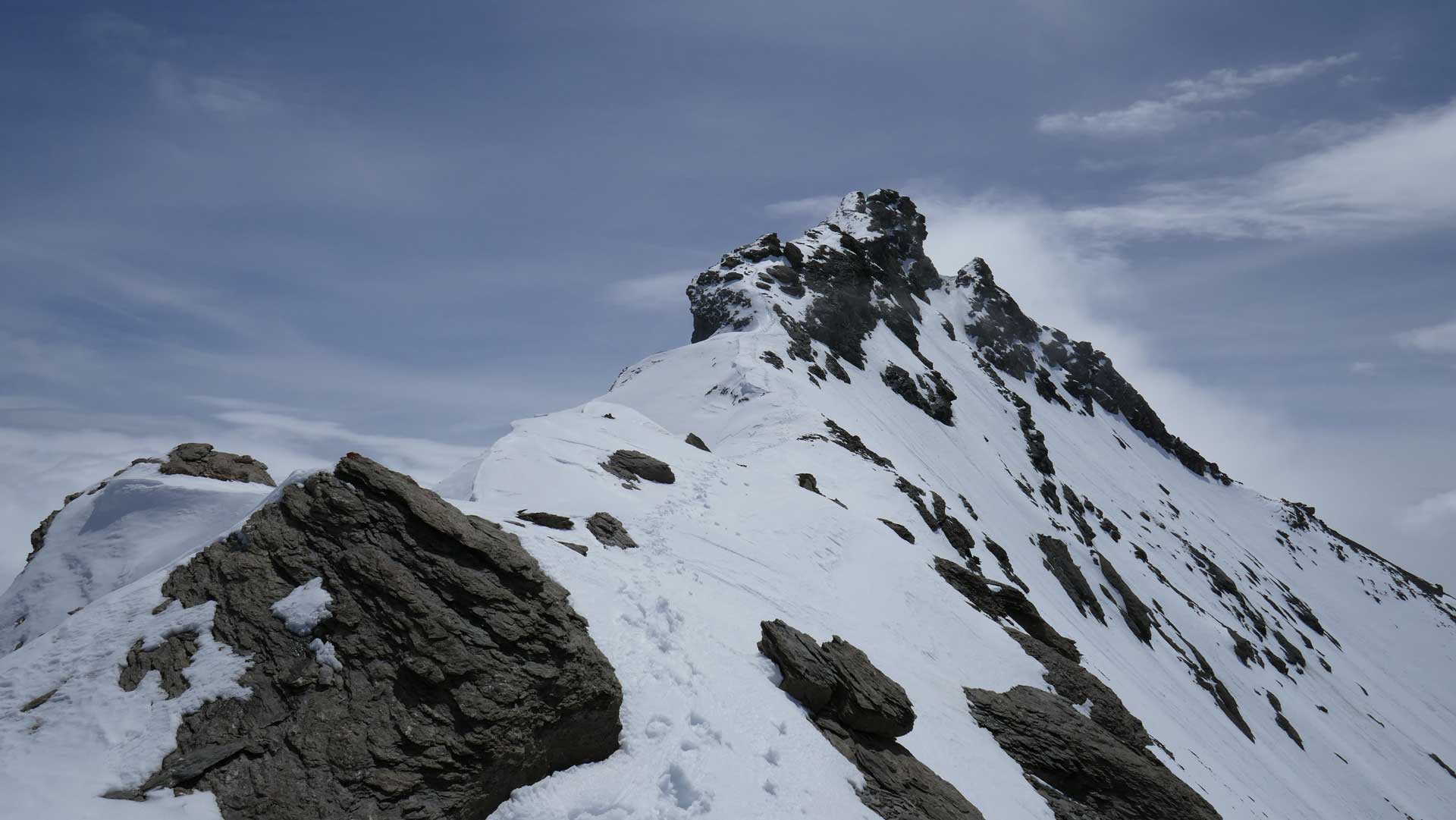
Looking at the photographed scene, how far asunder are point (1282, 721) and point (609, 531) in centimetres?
5852

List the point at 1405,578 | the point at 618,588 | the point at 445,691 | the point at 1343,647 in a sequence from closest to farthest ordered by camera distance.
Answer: the point at 445,691 → the point at 618,588 → the point at 1343,647 → the point at 1405,578

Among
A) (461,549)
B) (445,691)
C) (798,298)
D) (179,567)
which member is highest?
(798,298)

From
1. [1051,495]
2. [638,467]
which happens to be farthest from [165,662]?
[1051,495]

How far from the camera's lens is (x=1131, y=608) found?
1993 inches

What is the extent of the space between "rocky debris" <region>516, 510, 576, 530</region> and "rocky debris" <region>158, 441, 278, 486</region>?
5876mm

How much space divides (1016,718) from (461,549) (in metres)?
13.2

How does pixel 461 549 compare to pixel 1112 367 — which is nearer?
pixel 461 549

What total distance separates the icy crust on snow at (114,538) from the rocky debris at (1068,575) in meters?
44.2

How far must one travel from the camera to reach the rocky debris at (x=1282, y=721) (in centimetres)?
5006

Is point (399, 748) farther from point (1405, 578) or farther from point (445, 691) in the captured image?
point (1405, 578)

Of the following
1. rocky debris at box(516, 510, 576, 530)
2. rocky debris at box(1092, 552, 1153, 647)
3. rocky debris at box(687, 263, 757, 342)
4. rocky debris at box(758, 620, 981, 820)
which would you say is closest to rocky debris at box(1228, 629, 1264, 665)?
rocky debris at box(1092, 552, 1153, 647)

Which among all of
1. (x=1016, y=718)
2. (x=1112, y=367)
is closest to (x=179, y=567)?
(x=1016, y=718)

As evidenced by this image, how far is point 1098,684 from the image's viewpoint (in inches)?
807

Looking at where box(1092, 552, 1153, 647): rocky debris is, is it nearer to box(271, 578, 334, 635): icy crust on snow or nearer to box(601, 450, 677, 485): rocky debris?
box(601, 450, 677, 485): rocky debris
